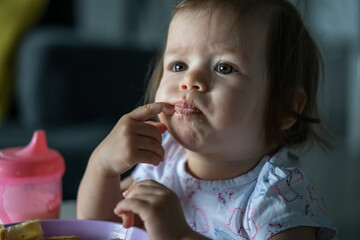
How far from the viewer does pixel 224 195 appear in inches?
28.6

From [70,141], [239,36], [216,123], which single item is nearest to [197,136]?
[216,123]

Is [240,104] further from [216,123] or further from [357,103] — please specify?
[357,103]

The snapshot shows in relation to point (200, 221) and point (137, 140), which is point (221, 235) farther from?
point (137, 140)

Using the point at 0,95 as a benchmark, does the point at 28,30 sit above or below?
above

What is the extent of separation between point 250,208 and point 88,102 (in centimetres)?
120

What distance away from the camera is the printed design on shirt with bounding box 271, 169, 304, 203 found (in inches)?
25.5

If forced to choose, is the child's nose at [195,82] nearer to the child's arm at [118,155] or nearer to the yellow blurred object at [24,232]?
the child's arm at [118,155]

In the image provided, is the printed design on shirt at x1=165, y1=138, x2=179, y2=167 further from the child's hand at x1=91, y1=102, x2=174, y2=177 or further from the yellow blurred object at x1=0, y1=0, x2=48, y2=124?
the yellow blurred object at x1=0, y1=0, x2=48, y2=124

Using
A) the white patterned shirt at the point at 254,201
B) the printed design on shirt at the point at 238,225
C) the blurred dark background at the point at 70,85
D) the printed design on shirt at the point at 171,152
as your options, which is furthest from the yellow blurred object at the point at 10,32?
the printed design on shirt at the point at 238,225

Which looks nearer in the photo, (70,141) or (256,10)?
(256,10)

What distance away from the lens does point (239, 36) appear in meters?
0.67

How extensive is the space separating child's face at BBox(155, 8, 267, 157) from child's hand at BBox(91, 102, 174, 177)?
20 millimetres

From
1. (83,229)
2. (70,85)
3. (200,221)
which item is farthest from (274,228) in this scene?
(70,85)

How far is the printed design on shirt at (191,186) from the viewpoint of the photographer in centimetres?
76
